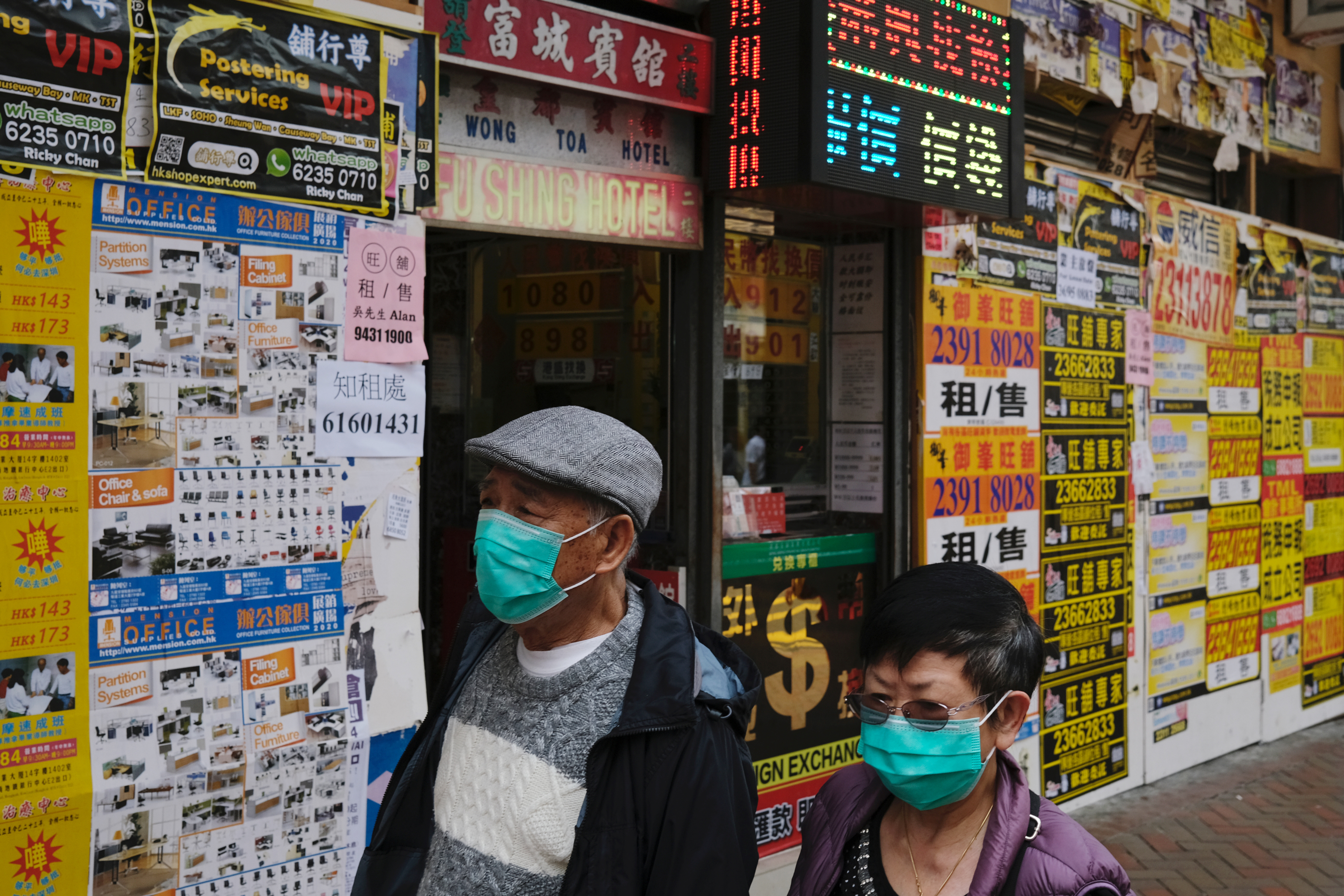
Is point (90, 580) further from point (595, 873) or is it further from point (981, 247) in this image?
point (981, 247)

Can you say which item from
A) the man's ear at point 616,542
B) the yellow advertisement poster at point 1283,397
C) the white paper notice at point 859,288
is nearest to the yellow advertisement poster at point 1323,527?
the yellow advertisement poster at point 1283,397

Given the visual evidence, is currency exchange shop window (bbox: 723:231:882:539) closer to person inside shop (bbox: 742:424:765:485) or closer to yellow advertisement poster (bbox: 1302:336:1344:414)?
person inside shop (bbox: 742:424:765:485)

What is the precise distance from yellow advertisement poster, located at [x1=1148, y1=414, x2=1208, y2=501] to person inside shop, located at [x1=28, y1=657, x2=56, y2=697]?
19.4 feet

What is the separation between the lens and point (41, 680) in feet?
10.3

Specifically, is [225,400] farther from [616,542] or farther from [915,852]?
[915,852]

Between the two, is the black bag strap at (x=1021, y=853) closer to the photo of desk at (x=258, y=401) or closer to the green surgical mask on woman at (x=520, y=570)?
the green surgical mask on woman at (x=520, y=570)

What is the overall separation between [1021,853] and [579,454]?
977mm

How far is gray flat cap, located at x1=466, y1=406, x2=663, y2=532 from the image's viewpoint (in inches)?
84.0

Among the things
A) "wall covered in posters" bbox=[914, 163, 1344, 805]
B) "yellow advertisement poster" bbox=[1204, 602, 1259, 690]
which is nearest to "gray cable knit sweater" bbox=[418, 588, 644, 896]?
"wall covered in posters" bbox=[914, 163, 1344, 805]

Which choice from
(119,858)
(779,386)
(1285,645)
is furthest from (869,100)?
(1285,645)

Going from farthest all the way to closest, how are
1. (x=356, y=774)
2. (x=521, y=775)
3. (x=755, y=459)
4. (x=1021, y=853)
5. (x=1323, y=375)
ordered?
(x=1323, y=375)
(x=755, y=459)
(x=356, y=774)
(x=521, y=775)
(x=1021, y=853)

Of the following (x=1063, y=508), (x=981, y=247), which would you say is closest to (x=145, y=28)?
(x=981, y=247)

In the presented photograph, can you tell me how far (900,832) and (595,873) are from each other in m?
0.56

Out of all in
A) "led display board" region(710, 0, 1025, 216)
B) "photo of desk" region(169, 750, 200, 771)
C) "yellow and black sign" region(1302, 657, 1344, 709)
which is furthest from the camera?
"yellow and black sign" region(1302, 657, 1344, 709)
